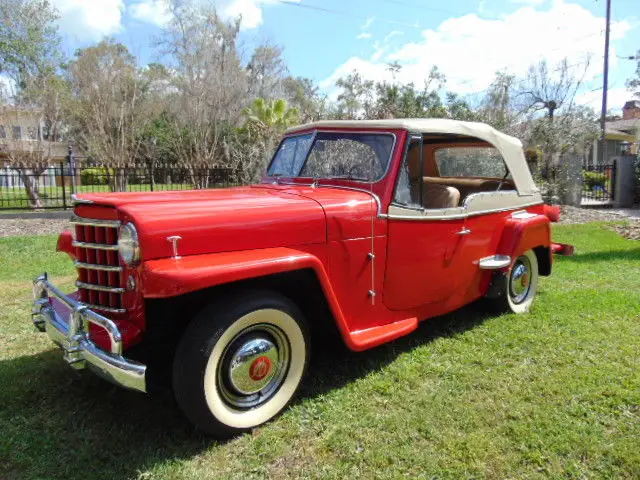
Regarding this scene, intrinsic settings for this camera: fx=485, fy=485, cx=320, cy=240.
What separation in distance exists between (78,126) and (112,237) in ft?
60.4

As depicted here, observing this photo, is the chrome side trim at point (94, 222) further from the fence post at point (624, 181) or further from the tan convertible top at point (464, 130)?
the fence post at point (624, 181)

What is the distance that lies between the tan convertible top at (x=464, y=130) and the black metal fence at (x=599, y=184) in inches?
502

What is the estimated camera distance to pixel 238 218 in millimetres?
2721

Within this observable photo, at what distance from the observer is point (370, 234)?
3215 mm

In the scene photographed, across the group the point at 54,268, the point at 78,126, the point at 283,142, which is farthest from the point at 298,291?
the point at 78,126

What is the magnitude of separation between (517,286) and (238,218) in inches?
127

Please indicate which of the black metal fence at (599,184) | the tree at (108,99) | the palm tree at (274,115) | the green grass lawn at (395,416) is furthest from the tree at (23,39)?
the black metal fence at (599,184)

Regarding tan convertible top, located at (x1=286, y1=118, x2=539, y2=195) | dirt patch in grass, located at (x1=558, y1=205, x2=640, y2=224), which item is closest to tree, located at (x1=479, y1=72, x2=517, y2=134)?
dirt patch in grass, located at (x1=558, y1=205, x2=640, y2=224)

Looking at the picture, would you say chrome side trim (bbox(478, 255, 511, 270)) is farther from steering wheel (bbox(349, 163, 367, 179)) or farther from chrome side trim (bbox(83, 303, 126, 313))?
chrome side trim (bbox(83, 303, 126, 313))

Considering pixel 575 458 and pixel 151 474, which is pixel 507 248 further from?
pixel 151 474

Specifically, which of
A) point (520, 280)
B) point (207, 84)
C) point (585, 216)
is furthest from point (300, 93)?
point (520, 280)

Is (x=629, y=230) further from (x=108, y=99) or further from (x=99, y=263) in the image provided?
(x=108, y=99)

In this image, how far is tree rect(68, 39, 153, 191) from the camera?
15906 mm

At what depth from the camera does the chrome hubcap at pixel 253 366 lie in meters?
2.65
